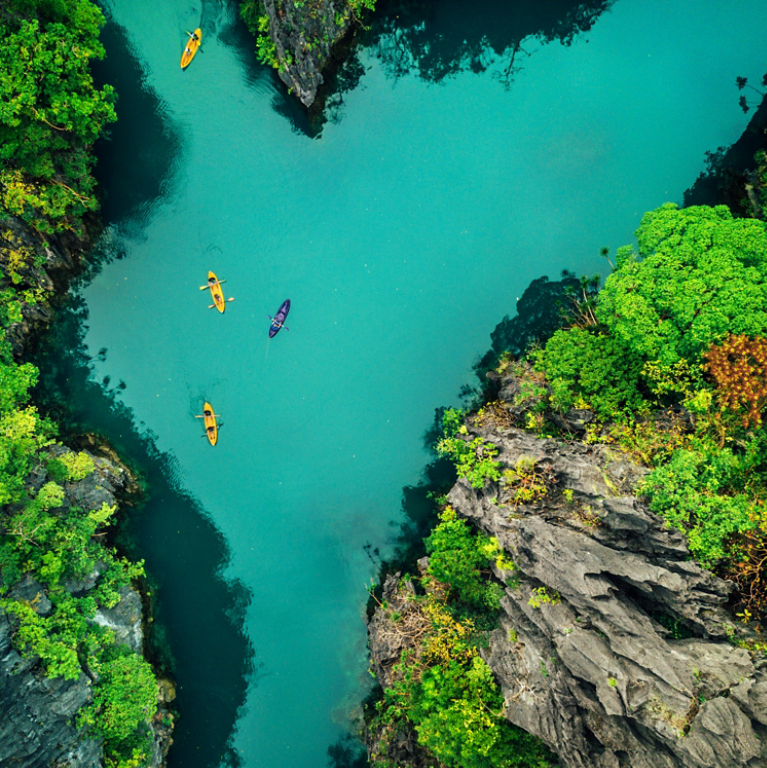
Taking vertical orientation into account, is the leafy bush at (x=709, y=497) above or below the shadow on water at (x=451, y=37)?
below

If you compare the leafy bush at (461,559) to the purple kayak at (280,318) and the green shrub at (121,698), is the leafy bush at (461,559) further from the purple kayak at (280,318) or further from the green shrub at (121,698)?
the green shrub at (121,698)

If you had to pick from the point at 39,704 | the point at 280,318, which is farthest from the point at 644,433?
the point at 39,704

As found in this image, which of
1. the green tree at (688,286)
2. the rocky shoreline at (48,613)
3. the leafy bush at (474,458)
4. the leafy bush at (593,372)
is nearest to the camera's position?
the green tree at (688,286)

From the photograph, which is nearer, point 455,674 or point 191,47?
point 455,674

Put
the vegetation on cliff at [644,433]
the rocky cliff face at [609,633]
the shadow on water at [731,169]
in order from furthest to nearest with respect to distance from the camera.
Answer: the shadow on water at [731,169]
the vegetation on cliff at [644,433]
the rocky cliff face at [609,633]

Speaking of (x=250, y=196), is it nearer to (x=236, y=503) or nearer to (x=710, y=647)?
(x=236, y=503)

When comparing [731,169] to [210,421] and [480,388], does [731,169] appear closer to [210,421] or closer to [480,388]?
[480,388]

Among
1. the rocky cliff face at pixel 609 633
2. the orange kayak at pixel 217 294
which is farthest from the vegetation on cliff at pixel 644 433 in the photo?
the orange kayak at pixel 217 294

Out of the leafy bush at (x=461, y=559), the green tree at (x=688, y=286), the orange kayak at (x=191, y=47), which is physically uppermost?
the orange kayak at (x=191, y=47)
